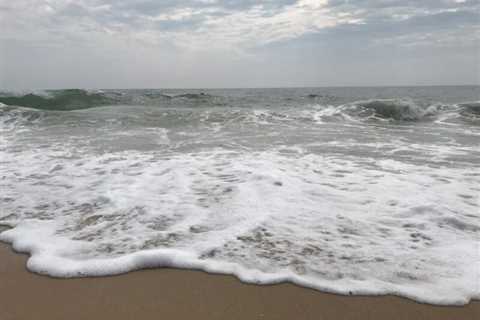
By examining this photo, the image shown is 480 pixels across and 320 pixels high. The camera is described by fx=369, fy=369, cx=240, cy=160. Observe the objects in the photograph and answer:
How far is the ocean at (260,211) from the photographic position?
229 centimetres

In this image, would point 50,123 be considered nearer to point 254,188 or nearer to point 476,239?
point 254,188

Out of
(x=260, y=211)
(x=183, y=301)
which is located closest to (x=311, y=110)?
(x=260, y=211)

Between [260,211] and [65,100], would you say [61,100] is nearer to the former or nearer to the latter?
[65,100]

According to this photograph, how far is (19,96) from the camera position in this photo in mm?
17500

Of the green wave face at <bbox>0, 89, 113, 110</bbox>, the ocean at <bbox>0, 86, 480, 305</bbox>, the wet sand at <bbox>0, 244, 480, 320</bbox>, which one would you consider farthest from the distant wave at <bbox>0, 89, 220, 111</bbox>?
the wet sand at <bbox>0, 244, 480, 320</bbox>

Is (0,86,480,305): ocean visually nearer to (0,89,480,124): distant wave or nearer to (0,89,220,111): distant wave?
(0,89,480,124): distant wave

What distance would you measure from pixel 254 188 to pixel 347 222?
→ 3.81 ft

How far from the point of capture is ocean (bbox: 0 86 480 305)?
90.2 inches

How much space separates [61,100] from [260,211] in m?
17.8

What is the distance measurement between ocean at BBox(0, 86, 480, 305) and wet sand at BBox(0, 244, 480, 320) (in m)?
0.09

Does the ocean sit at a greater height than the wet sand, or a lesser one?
greater

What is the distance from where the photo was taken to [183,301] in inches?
77.5

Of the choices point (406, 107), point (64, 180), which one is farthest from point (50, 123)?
point (406, 107)

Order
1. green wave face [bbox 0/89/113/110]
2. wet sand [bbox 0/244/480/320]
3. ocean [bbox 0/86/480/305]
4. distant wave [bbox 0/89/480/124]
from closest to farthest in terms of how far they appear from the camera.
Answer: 1. wet sand [bbox 0/244/480/320]
2. ocean [bbox 0/86/480/305]
3. distant wave [bbox 0/89/480/124]
4. green wave face [bbox 0/89/113/110]
